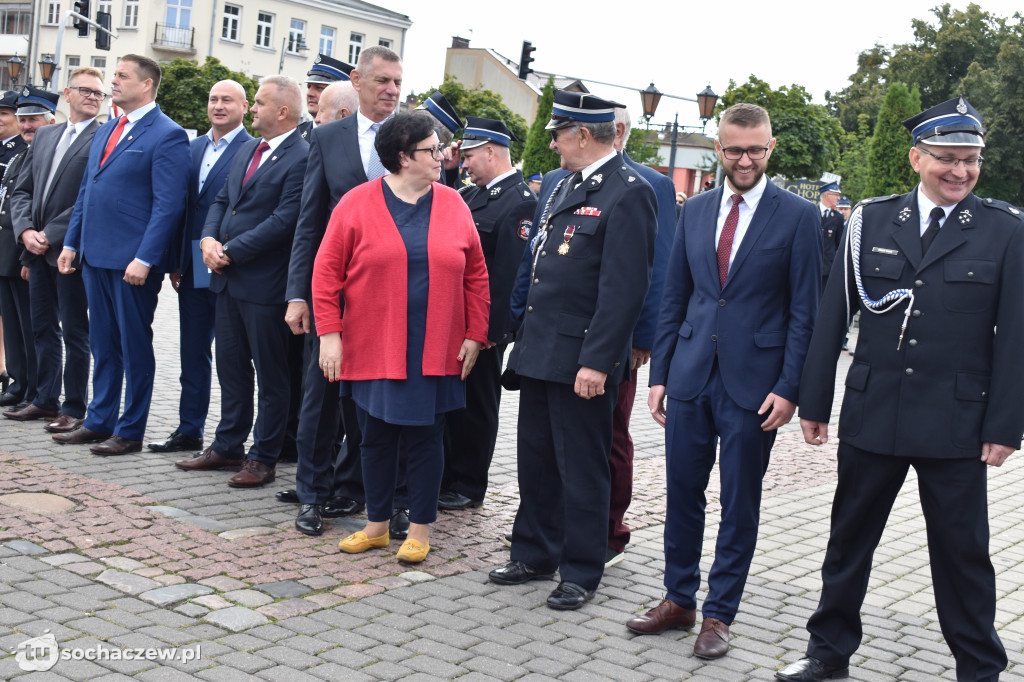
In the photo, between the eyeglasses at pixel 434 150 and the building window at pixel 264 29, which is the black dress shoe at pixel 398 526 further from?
the building window at pixel 264 29

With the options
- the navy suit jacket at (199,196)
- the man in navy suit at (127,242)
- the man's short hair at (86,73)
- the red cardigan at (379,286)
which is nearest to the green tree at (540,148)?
the man's short hair at (86,73)

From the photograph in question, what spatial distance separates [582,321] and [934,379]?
1.55 meters

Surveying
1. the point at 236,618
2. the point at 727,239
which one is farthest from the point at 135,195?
the point at 727,239

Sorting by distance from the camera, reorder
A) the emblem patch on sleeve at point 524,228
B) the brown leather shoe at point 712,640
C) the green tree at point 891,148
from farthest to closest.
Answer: the green tree at point 891,148
the emblem patch on sleeve at point 524,228
the brown leather shoe at point 712,640

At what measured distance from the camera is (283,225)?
6.60m

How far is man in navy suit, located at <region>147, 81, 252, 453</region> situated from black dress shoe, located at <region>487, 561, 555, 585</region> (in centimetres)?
300

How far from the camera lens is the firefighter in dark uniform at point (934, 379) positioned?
4.06 meters

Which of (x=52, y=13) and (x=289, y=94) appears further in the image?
(x=52, y=13)

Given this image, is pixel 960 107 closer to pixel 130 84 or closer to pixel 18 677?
pixel 18 677

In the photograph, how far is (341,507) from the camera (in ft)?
20.1

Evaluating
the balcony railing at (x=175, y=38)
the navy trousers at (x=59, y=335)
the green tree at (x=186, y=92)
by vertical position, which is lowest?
the navy trousers at (x=59, y=335)

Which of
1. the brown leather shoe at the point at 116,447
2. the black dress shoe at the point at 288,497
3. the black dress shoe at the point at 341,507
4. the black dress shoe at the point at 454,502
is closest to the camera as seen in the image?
the black dress shoe at the point at 341,507

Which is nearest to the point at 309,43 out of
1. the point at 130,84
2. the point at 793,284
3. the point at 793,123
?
the point at 793,123

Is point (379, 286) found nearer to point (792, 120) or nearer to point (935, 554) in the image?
point (935, 554)
